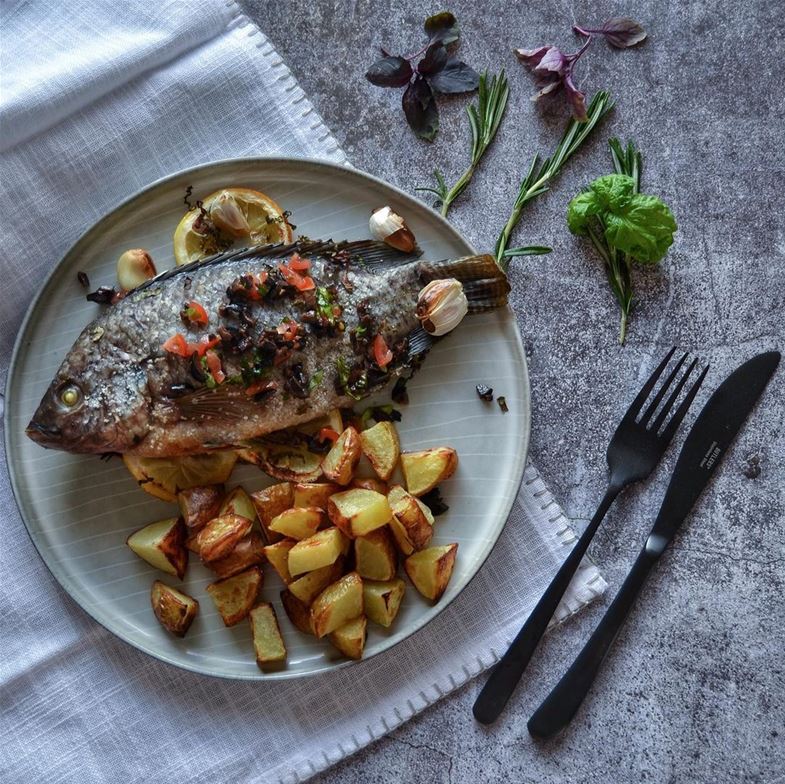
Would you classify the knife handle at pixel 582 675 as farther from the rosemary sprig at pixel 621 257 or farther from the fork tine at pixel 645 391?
the rosemary sprig at pixel 621 257

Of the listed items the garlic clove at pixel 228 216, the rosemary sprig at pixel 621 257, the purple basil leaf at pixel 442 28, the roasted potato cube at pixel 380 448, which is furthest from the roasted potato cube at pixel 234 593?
the purple basil leaf at pixel 442 28

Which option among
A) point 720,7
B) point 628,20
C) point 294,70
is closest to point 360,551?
point 294,70

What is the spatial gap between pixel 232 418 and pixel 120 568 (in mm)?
624

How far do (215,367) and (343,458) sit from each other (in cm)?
45

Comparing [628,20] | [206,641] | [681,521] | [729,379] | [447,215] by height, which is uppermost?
[628,20]

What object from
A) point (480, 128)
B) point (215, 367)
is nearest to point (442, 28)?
point (480, 128)

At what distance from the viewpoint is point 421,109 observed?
2.76 metres

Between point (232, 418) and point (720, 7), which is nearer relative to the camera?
point (232, 418)

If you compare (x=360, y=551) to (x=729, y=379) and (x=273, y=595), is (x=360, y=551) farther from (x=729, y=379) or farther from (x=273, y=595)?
(x=729, y=379)

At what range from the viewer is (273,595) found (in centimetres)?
251

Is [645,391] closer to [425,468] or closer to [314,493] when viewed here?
[425,468]

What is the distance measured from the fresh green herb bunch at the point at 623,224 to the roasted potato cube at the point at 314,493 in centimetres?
110

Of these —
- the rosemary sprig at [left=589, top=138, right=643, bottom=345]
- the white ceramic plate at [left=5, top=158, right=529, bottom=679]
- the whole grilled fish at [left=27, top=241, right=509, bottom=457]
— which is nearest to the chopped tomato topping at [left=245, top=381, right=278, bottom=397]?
the whole grilled fish at [left=27, top=241, right=509, bottom=457]

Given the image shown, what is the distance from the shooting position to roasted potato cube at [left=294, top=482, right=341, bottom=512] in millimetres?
2395
